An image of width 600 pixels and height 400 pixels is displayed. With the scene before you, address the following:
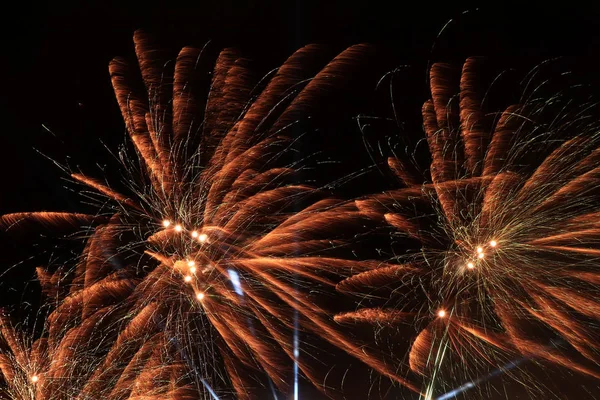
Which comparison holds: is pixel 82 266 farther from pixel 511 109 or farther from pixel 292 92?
pixel 511 109

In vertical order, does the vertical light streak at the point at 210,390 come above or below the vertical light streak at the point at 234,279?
below

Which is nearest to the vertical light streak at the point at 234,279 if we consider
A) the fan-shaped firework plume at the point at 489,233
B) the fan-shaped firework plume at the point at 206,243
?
the fan-shaped firework plume at the point at 206,243

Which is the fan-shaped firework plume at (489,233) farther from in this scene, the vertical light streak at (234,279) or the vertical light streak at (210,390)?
the vertical light streak at (210,390)

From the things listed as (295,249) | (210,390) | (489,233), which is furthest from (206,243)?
(489,233)

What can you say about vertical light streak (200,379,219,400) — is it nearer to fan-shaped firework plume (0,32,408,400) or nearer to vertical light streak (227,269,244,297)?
fan-shaped firework plume (0,32,408,400)

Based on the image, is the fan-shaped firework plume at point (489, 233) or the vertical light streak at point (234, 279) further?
the vertical light streak at point (234, 279)

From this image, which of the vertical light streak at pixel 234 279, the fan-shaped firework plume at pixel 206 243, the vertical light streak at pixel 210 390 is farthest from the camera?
the vertical light streak at pixel 210 390
